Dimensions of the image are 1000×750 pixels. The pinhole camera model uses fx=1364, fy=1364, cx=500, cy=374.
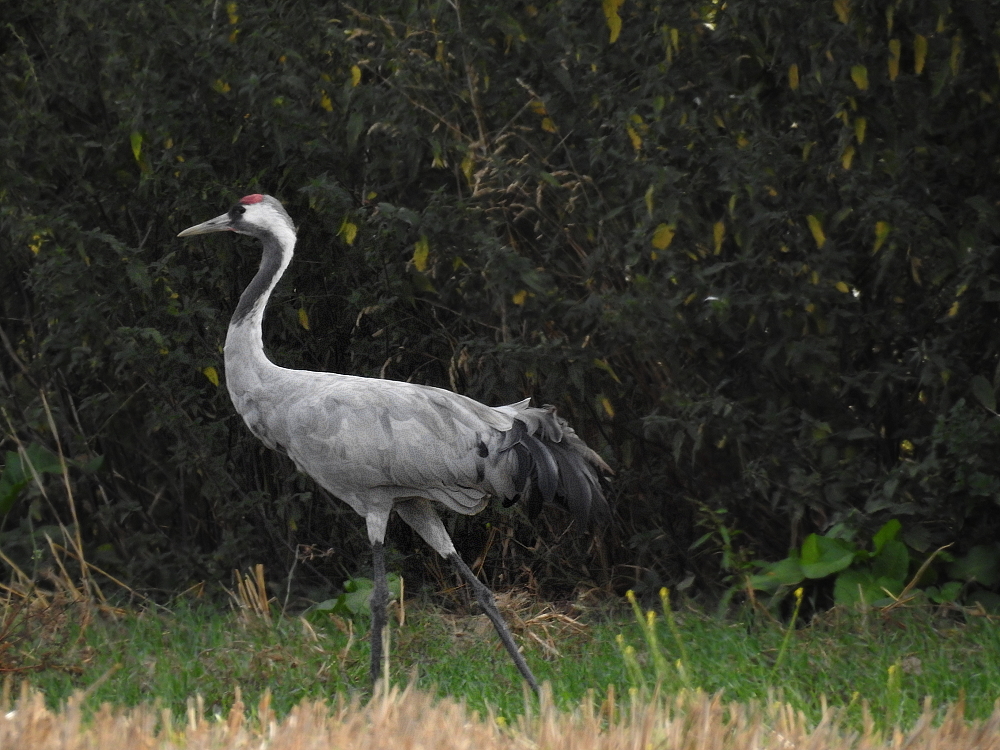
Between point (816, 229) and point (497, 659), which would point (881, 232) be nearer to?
point (816, 229)

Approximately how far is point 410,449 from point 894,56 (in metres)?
2.32

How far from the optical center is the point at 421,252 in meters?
5.46

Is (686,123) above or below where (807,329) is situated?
above

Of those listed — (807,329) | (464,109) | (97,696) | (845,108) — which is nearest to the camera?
(97,696)

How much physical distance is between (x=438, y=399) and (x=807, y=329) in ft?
5.54

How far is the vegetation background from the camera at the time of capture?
5.26m

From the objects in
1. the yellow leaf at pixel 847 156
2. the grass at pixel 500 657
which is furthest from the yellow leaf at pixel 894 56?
the grass at pixel 500 657

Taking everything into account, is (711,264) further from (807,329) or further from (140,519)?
(140,519)

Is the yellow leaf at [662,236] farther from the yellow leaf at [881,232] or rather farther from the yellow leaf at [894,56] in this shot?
the yellow leaf at [894,56]

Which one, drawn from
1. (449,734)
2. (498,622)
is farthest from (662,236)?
(449,734)

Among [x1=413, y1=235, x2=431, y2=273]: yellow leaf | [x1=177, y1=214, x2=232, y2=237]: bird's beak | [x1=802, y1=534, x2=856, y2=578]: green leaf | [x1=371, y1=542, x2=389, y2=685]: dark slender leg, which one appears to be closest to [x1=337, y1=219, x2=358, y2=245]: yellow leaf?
[x1=413, y1=235, x2=431, y2=273]: yellow leaf

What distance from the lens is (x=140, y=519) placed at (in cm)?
693

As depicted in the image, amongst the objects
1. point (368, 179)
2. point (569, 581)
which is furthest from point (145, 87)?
point (569, 581)

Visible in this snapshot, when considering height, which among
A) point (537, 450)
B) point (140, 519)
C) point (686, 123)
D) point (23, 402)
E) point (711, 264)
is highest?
point (686, 123)
